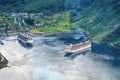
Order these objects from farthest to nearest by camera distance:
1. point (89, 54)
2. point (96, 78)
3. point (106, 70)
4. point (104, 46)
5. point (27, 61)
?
point (104, 46), point (89, 54), point (27, 61), point (106, 70), point (96, 78)

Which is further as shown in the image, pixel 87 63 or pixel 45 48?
pixel 45 48

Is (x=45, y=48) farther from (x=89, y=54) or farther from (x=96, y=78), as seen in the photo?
(x=96, y=78)

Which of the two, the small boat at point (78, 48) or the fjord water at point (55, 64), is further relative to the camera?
the small boat at point (78, 48)

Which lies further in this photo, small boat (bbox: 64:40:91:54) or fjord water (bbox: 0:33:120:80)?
small boat (bbox: 64:40:91:54)

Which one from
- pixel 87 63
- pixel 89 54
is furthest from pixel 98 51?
pixel 87 63

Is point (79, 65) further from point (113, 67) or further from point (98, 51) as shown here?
point (98, 51)

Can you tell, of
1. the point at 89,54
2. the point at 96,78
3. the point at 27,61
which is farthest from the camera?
the point at 89,54

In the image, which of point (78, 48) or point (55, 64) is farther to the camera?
point (78, 48)
